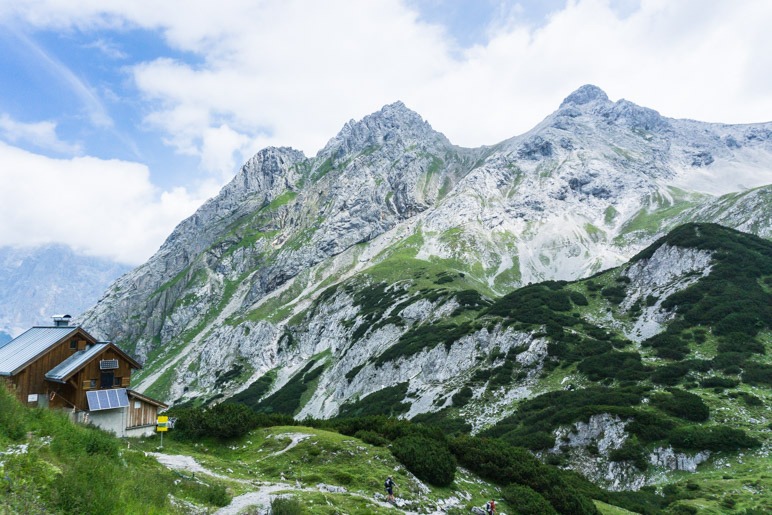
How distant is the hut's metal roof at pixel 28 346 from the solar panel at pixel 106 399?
12.5ft

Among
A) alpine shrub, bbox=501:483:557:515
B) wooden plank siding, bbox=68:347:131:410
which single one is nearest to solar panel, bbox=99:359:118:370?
wooden plank siding, bbox=68:347:131:410

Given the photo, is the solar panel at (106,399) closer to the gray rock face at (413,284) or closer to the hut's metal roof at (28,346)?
the hut's metal roof at (28,346)

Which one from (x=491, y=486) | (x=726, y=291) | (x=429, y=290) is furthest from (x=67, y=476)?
(x=429, y=290)

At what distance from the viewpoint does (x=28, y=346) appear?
25.7 m

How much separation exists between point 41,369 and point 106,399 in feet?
13.0

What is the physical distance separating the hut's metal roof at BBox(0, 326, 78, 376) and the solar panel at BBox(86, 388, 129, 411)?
3.80 meters

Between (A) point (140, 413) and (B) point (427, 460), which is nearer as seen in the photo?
(B) point (427, 460)

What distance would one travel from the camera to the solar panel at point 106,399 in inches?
976

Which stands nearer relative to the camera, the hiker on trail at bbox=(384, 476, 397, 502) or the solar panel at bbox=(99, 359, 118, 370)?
the hiker on trail at bbox=(384, 476, 397, 502)

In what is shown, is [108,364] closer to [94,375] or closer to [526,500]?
[94,375]

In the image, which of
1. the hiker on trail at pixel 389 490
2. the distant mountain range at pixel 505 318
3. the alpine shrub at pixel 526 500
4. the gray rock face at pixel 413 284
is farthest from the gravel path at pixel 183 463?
the gray rock face at pixel 413 284

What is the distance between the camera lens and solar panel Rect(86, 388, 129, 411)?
81.4 feet

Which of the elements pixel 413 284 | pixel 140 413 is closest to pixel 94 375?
pixel 140 413

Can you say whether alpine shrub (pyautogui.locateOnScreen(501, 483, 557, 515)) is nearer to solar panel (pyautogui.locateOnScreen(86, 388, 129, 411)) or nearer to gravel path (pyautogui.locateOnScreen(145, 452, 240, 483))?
gravel path (pyautogui.locateOnScreen(145, 452, 240, 483))
